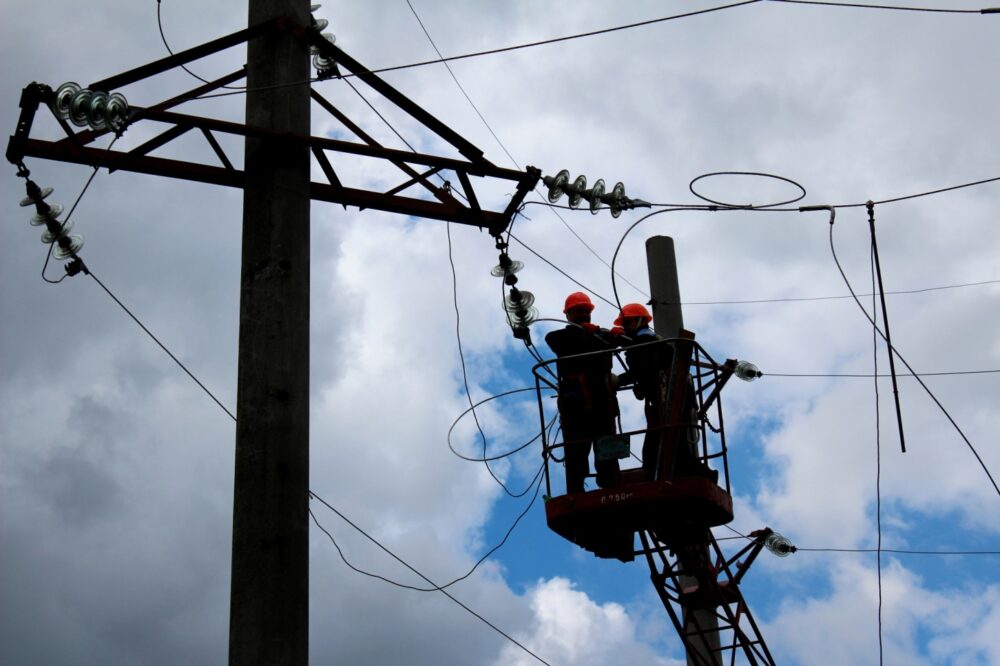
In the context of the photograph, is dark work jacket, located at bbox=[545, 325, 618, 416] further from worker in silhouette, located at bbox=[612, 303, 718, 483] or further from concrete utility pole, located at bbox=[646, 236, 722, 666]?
concrete utility pole, located at bbox=[646, 236, 722, 666]

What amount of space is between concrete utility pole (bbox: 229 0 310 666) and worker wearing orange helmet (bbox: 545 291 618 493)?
3659 millimetres

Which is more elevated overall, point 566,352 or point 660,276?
point 660,276

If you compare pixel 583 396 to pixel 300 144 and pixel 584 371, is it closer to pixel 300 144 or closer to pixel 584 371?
pixel 584 371

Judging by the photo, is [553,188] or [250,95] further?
[553,188]

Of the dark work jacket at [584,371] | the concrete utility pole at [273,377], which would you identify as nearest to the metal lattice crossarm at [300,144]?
the concrete utility pole at [273,377]

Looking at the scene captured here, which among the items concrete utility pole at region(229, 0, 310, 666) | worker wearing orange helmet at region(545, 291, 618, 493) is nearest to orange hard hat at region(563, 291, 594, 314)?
worker wearing orange helmet at region(545, 291, 618, 493)

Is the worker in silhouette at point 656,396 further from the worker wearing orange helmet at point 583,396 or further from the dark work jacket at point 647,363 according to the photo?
the worker wearing orange helmet at point 583,396

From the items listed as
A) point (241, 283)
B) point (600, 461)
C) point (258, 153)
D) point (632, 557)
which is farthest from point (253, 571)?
point (632, 557)

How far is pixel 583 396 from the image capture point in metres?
10.0

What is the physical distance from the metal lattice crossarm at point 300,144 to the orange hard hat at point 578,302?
6.63ft

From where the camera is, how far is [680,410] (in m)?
9.83

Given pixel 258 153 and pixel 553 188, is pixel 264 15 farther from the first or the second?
pixel 553 188

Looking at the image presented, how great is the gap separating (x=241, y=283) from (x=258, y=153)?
0.78 m

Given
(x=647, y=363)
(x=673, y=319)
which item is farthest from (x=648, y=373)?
(x=673, y=319)
